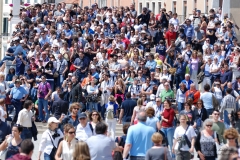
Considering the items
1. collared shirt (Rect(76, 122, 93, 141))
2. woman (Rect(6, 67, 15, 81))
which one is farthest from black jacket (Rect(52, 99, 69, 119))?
woman (Rect(6, 67, 15, 81))

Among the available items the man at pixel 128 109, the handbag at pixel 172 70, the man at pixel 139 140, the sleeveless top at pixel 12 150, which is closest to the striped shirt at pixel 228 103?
the man at pixel 128 109

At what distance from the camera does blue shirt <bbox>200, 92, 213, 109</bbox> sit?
3016 cm

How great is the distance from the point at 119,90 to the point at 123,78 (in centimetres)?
155

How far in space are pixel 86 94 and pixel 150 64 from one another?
11.0ft

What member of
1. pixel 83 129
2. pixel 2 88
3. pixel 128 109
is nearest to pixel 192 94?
pixel 128 109

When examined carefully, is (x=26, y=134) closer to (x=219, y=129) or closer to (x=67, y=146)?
(x=219, y=129)

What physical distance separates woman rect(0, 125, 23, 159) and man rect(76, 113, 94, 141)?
6.25ft

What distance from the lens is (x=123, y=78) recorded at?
3412cm

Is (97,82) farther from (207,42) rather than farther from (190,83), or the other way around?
(207,42)

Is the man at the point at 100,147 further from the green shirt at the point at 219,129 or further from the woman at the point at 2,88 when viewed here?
the woman at the point at 2,88

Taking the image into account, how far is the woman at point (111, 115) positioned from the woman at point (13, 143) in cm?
789

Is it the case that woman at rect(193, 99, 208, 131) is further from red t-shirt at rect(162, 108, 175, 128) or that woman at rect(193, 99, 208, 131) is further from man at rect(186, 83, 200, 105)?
man at rect(186, 83, 200, 105)

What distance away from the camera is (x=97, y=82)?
33.6 metres

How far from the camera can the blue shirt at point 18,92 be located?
32250 millimetres
